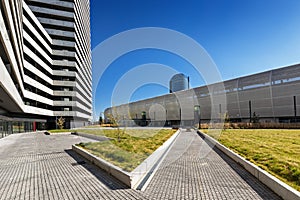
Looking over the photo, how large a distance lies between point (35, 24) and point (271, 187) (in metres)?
51.3

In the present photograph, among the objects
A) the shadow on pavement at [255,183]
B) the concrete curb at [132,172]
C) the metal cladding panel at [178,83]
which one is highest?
the metal cladding panel at [178,83]

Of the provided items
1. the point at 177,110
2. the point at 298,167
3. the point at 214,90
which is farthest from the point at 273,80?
the point at 298,167

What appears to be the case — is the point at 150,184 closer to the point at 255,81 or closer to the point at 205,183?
the point at 205,183

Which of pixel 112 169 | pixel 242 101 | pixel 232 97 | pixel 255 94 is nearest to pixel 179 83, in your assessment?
pixel 232 97

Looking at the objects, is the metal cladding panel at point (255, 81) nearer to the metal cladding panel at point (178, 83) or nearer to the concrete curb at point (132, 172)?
the metal cladding panel at point (178, 83)

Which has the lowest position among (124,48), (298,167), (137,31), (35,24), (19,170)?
(19,170)

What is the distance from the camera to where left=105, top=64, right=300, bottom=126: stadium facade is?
37750 millimetres

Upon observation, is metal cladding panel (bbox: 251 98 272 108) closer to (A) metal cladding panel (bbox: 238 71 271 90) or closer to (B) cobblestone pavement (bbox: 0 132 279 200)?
(A) metal cladding panel (bbox: 238 71 271 90)

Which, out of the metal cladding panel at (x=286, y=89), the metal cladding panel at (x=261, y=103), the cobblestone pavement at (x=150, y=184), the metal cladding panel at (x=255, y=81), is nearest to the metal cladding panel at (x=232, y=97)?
the metal cladding panel at (x=255, y=81)

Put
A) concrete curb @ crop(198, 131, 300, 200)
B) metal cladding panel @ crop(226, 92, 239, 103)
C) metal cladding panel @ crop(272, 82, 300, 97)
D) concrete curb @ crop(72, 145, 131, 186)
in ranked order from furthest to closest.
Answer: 1. metal cladding panel @ crop(226, 92, 239, 103)
2. metal cladding panel @ crop(272, 82, 300, 97)
3. concrete curb @ crop(72, 145, 131, 186)
4. concrete curb @ crop(198, 131, 300, 200)

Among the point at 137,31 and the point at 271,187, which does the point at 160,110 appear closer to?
the point at 137,31

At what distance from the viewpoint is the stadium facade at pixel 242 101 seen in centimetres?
3775

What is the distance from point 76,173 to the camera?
772 cm

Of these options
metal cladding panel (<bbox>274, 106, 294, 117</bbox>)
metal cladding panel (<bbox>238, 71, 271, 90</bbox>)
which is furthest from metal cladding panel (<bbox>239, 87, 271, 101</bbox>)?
metal cladding panel (<bbox>274, 106, 294, 117</bbox>)
